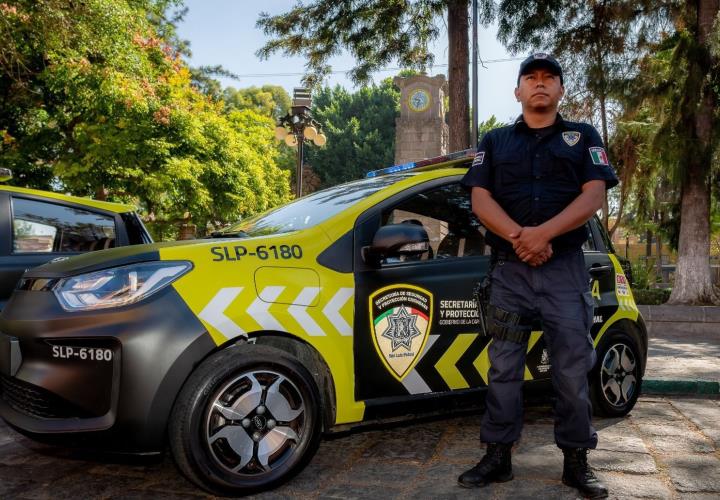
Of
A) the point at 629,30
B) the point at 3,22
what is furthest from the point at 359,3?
the point at 3,22

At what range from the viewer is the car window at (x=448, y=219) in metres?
3.58

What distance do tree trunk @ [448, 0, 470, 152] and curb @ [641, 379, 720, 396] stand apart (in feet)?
21.0

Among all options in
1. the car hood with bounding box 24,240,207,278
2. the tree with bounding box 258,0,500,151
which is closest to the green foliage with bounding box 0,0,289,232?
the tree with bounding box 258,0,500,151

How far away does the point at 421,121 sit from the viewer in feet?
108

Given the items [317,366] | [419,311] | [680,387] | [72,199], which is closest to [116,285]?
[317,366]

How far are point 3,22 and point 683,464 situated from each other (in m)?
12.7

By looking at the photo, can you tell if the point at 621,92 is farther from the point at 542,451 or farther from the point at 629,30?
the point at 542,451

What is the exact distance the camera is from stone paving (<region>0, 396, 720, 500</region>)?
2.89 metres

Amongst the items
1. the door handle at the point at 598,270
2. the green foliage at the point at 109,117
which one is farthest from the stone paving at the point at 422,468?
the green foliage at the point at 109,117

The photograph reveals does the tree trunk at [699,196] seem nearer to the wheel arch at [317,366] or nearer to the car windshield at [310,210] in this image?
the car windshield at [310,210]

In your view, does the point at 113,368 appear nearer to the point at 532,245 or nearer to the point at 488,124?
the point at 532,245

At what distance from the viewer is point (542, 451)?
350 cm

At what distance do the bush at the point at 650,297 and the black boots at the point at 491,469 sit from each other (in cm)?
1021

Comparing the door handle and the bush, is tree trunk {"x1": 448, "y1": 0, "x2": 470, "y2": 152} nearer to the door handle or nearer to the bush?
the bush
